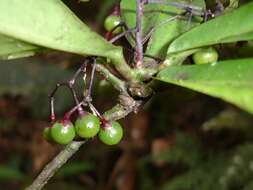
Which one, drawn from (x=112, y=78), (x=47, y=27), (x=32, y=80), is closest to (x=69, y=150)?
(x=112, y=78)

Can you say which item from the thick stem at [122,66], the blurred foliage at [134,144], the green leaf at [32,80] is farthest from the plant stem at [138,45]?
the green leaf at [32,80]

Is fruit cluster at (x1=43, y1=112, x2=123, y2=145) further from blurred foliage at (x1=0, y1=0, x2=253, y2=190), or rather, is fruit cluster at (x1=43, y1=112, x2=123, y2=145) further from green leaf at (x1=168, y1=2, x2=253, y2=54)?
blurred foliage at (x1=0, y1=0, x2=253, y2=190)

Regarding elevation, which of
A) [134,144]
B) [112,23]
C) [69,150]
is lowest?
[134,144]

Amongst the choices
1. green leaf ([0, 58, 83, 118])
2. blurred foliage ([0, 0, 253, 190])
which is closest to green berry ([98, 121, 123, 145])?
blurred foliage ([0, 0, 253, 190])

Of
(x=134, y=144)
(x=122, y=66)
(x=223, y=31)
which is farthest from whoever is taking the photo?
(x=134, y=144)

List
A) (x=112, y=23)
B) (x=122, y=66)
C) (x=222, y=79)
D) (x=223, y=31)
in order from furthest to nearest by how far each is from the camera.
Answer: (x=112, y=23)
(x=122, y=66)
(x=223, y=31)
(x=222, y=79)

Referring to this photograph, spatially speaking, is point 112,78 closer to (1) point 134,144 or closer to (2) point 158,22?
(2) point 158,22
